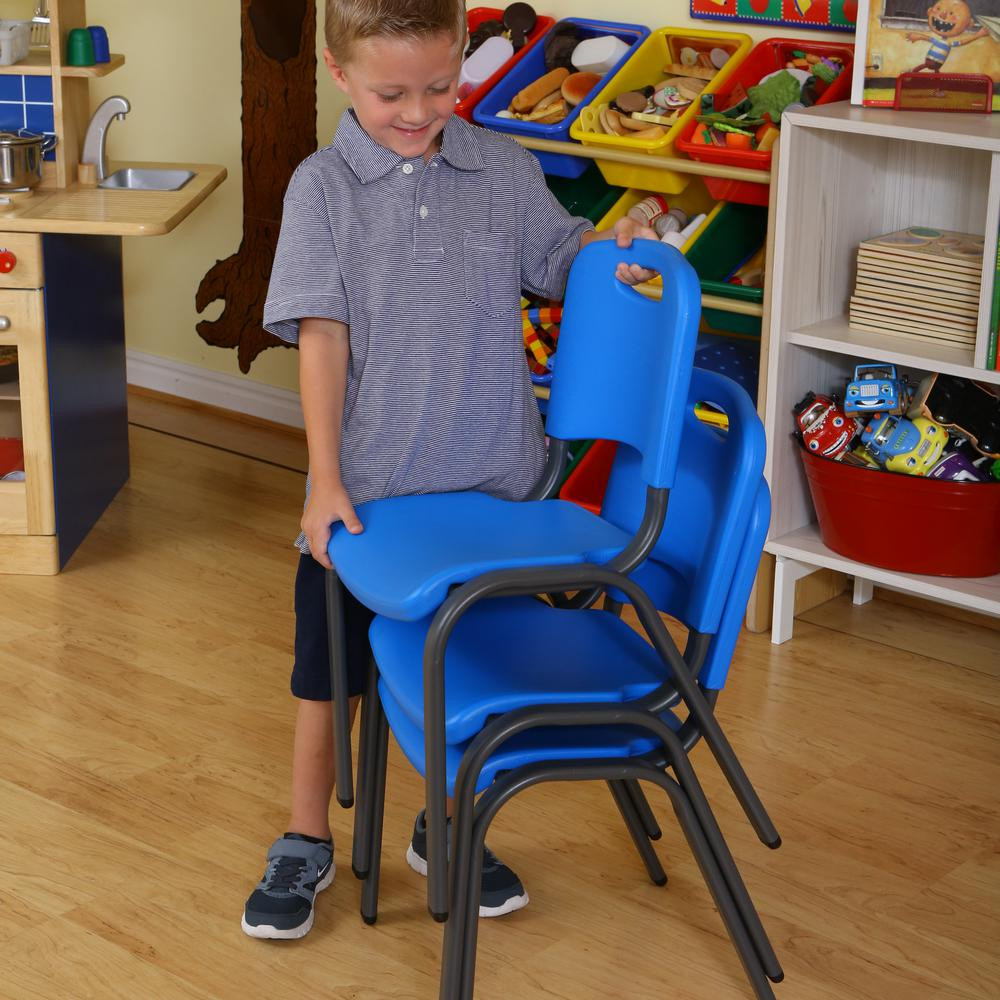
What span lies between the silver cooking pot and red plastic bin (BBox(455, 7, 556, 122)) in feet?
2.70

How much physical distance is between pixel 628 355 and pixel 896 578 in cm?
116

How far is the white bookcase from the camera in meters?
2.29

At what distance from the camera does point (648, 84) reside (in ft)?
8.93

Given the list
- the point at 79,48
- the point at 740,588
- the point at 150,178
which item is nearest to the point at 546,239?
the point at 740,588

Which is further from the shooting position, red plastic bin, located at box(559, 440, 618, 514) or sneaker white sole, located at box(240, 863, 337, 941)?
red plastic bin, located at box(559, 440, 618, 514)

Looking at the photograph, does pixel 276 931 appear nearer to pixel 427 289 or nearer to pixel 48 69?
pixel 427 289

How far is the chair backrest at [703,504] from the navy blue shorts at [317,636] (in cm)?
32

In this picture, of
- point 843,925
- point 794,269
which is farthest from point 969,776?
point 794,269

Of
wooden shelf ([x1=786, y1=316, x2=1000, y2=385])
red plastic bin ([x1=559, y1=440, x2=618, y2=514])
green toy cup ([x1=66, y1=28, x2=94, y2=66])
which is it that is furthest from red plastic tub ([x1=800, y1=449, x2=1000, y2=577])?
green toy cup ([x1=66, y1=28, x2=94, y2=66])

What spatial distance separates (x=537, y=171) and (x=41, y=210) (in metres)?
1.39

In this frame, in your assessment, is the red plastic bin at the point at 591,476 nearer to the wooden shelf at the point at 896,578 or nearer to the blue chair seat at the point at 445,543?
the wooden shelf at the point at 896,578

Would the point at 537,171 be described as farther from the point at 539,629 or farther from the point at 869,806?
the point at 869,806

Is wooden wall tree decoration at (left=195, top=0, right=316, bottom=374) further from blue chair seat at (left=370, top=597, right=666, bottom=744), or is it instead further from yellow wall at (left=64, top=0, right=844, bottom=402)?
blue chair seat at (left=370, top=597, right=666, bottom=744)

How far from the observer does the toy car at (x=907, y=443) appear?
7.71 ft
